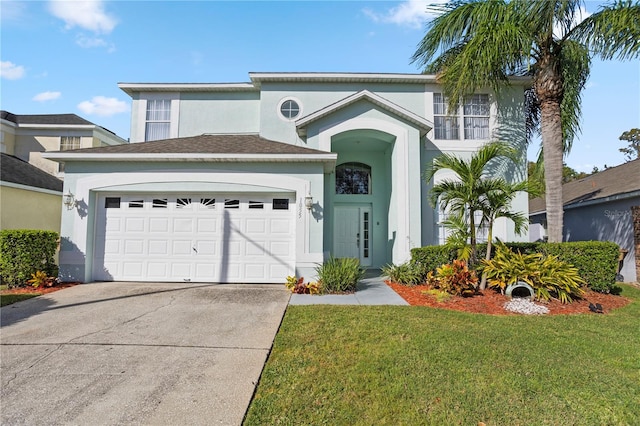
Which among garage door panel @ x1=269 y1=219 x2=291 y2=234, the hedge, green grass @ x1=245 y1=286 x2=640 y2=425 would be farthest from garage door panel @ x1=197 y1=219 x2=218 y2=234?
the hedge

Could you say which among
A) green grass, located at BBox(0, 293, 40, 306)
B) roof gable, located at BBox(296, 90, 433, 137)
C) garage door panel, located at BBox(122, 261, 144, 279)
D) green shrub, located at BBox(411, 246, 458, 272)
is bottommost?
green grass, located at BBox(0, 293, 40, 306)

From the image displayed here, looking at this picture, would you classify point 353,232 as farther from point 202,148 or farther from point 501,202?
point 202,148

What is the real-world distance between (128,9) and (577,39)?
13.3 m

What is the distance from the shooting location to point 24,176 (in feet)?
38.9

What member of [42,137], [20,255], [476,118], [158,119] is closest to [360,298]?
[20,255]

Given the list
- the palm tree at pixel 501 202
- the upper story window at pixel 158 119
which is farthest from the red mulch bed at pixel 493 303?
the upper story window at pixel 158 119

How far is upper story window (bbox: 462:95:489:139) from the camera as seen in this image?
12336 mm

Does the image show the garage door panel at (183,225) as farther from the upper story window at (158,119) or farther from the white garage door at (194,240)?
the upper story window at (158,119)

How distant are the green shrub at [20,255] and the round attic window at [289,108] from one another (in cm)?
871

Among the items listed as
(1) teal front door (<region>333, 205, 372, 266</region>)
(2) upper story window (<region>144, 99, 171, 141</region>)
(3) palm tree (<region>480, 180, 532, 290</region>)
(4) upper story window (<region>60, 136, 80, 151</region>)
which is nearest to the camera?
(3) palm tree (<region>480, 180, 532, 290</region>)

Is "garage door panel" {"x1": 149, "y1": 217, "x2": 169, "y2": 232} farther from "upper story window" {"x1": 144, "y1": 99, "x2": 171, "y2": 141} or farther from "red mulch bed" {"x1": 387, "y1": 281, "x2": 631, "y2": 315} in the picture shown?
"red mulch bed" {"x1": 387, "y1": 281, "x2": 631, "y2": 315}

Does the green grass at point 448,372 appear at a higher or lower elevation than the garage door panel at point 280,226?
lower

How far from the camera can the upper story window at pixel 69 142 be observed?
17344 mm

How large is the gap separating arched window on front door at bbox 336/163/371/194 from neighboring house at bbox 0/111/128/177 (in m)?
14.1
